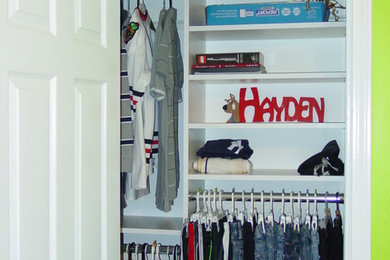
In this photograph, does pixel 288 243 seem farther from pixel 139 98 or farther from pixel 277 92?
pixel 139 98

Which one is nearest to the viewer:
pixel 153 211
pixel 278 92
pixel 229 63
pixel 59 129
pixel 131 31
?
pixel 59 129

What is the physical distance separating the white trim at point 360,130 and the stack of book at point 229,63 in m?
1.09

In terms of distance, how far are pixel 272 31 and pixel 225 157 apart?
71 centimetres

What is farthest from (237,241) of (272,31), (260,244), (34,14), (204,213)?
(34,14)

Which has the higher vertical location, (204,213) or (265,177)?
(265,177)

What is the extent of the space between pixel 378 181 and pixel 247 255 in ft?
3.54

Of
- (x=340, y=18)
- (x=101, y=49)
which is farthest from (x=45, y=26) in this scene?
(x=340, y=18)

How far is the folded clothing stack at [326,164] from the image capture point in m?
2.46

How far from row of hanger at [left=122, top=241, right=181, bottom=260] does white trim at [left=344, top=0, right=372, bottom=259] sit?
4.50 ft

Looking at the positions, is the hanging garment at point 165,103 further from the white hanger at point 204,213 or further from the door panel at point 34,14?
the door panel at point 34,14

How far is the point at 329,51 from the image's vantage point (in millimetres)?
2791

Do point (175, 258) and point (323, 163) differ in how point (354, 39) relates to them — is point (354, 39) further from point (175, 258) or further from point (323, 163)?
point (175, 258)

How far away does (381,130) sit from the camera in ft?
4.58

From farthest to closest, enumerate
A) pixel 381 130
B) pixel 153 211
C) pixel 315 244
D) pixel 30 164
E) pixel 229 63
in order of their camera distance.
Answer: pixel 153 211
pixel 229 63
pixel 315 244
pixel 381 130
pixel 30 164
